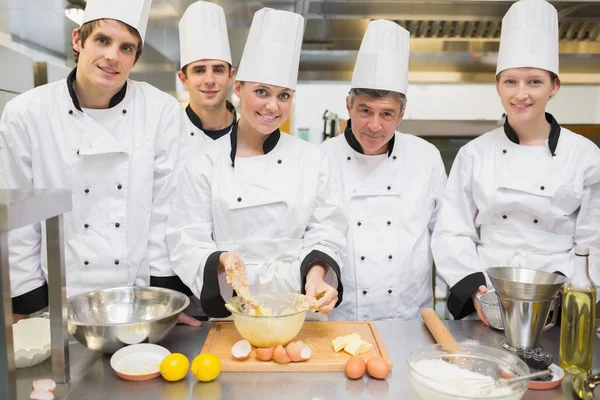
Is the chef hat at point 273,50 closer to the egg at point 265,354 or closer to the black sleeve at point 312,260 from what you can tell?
the black sleeve at point 312,260

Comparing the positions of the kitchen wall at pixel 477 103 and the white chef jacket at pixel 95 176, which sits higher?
the kitchen wall at pixel 477 103

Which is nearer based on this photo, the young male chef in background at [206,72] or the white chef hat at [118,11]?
the white chef hat at [118,11]

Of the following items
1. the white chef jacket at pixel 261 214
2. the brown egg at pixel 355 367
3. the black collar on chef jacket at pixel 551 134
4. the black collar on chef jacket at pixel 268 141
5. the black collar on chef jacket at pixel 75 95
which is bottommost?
the brown egg at pixel 355 367

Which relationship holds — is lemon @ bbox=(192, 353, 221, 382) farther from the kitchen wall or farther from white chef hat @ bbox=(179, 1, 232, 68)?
the kitchen wall

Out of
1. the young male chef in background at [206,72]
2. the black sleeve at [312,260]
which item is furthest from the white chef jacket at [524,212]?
the young male chef in background at [206,72]

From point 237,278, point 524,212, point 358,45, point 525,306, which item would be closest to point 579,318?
point 525,306

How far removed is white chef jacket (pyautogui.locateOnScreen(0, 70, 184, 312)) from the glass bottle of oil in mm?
1221

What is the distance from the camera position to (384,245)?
1.90 m

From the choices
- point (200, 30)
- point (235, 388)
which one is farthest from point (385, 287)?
point (200, 30)

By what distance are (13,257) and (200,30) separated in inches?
50.6

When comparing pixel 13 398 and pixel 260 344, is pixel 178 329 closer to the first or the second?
pixel 260 344

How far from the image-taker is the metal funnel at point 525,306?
118 cm

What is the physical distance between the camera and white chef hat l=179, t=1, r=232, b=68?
231 centimetres

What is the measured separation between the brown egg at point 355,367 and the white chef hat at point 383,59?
1.05 metres
